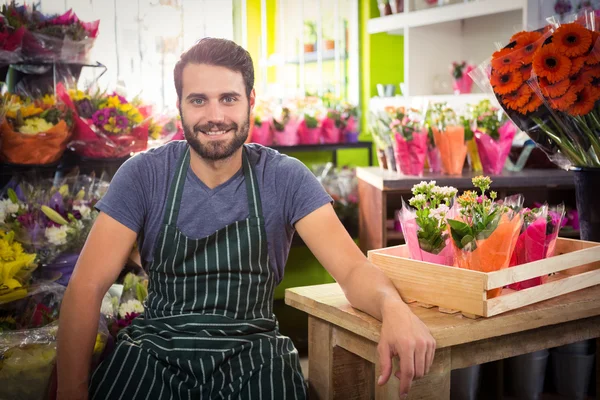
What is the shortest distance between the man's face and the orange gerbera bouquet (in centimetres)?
75

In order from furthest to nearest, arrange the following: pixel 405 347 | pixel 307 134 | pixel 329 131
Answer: pixel 329 131
pixel 307 134
pixel 405 347

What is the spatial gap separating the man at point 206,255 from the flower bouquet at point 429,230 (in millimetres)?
114

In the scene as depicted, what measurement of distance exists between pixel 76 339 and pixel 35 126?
151cm

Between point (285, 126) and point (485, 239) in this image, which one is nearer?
point (485, 239)

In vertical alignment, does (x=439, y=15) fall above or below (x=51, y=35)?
above

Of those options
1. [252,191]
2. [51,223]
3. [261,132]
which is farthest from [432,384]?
[261,132]

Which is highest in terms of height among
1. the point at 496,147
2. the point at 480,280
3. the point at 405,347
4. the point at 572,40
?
the point at 572,40

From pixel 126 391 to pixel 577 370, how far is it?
186cm

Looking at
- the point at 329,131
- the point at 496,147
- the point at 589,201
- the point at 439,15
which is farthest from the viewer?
the point at 439,15

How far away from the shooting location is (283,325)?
4.36 meters

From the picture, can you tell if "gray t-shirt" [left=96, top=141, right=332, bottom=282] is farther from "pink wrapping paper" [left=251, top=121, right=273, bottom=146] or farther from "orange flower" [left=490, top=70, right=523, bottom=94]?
"pink wrapping paper" [left=251, top=121, right=273, bottom=146]

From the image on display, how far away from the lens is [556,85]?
6.26 feet

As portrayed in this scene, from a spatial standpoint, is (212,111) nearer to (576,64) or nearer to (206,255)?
(206,255)

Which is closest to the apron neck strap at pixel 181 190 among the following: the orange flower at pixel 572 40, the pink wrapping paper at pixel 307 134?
the orange flower at pixel 572 40
